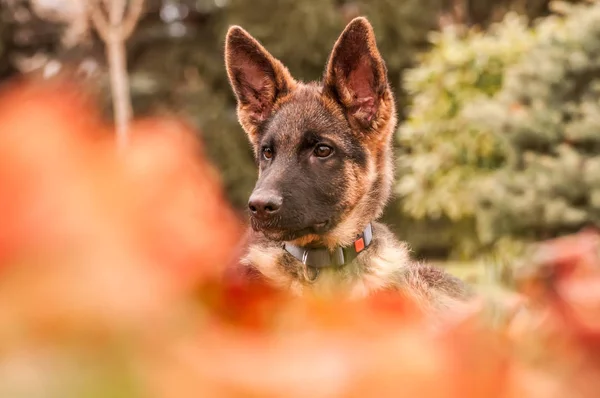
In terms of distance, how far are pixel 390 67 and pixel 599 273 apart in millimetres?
19964

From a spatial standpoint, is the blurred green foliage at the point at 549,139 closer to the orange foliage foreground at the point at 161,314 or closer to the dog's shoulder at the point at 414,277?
the dog's shoulder at the point at 414,277

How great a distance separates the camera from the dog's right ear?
368 centimetres

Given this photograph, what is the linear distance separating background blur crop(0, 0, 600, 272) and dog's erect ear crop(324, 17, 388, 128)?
2.73 feet

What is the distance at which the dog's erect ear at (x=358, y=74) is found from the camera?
3.82 meters

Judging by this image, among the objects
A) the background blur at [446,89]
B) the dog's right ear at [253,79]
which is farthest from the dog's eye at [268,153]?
the background blur at [446,89]

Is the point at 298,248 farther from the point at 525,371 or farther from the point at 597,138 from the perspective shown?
the point at 597,138

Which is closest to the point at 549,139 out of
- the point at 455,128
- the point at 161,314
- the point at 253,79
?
the point at 455,128

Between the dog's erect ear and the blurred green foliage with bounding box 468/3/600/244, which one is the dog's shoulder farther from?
the blurred green foliage with bounding box 468/3/600/244

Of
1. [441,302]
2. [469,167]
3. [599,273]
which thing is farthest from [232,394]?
[469,167]

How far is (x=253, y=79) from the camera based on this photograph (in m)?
4.11

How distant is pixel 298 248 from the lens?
325 centimetres

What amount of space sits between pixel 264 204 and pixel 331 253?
0.63 metres

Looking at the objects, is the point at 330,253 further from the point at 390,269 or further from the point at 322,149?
the point at 322,149

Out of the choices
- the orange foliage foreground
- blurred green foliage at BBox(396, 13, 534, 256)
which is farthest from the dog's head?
blurred green foliage at BBox(396, 13, 534, 256)
